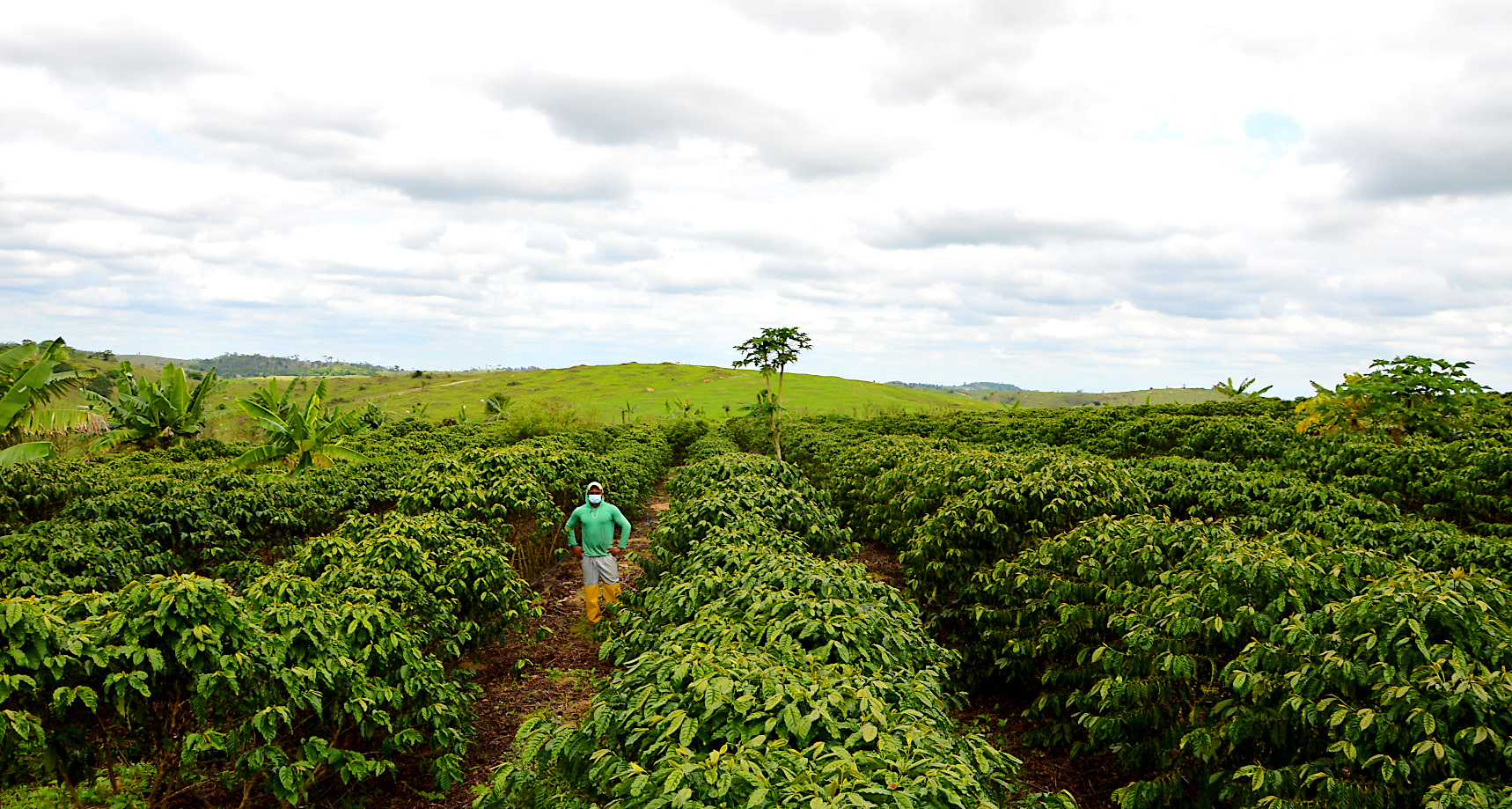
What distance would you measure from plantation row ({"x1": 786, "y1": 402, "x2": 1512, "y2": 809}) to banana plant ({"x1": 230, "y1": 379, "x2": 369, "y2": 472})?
45.4 ft

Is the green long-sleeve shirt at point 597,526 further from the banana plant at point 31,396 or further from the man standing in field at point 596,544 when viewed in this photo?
the banana plant at point 31,396

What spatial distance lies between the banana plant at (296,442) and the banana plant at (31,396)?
318 cm

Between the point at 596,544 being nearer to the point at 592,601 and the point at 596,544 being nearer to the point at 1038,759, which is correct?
the point at 592,601

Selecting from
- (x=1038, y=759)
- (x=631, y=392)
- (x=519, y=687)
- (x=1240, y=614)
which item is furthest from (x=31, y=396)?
(x=631, y=392)

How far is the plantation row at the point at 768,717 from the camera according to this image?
2.42m

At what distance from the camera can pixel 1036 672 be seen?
6816mm

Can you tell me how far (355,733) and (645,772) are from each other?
3.99 m

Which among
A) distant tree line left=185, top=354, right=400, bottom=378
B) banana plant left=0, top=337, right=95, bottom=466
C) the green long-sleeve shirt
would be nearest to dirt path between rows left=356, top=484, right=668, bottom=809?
the green long-sleeve shirt

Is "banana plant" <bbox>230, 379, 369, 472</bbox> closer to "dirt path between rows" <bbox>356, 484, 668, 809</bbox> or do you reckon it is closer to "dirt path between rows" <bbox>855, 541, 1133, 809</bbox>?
"dirt path between rows" <bbox>356, 484, 668, 809</bbox>

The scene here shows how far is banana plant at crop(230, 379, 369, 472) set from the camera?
53.1ft

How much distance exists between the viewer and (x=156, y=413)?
19312 millimetres

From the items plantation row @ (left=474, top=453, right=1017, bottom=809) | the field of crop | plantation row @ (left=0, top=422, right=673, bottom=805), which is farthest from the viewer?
plantation row @ (left=0, top=422, right=673, bottom=805)

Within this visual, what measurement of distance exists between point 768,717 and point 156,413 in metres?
23.2

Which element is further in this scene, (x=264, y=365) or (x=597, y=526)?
Result: (x=264, y=365)
